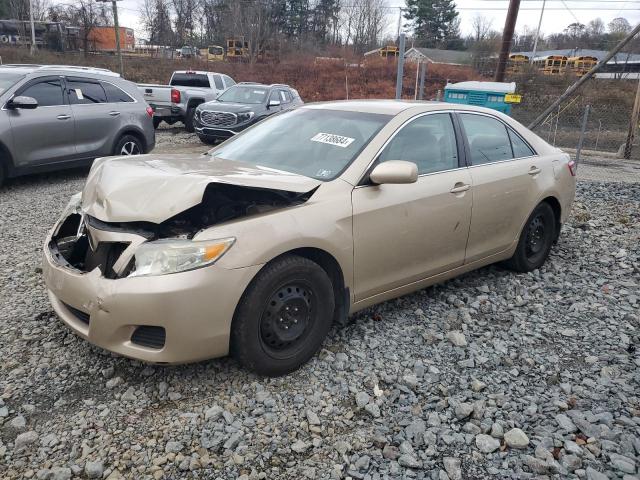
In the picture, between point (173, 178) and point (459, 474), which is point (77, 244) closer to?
point (173, 178)

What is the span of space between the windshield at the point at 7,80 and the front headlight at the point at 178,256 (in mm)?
6150

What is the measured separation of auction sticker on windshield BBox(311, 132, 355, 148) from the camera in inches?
144

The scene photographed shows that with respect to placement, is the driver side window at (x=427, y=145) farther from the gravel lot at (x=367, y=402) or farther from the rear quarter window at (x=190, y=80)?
the rear quarter window at (x=190, y=80)

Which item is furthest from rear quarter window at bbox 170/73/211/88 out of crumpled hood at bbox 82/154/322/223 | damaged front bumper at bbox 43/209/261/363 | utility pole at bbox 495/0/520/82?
damaged front bumper at bbox 43/209/261/363

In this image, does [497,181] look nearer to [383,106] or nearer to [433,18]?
[383,106]

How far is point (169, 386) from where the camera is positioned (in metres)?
2.99

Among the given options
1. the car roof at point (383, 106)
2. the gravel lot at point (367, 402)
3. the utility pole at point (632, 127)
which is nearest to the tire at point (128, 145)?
the gravel lot at point (367, 402)

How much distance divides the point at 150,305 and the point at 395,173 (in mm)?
1668

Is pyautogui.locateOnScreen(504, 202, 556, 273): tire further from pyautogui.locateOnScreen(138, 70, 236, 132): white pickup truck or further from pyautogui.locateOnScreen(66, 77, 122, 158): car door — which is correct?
pyautogui.locateOnScreen(138, 70, 236, 132): white pickup truck

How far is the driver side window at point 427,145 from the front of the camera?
3.69 meters

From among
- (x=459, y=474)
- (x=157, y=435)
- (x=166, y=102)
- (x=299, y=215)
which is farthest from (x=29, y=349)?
(x=166, y=102)

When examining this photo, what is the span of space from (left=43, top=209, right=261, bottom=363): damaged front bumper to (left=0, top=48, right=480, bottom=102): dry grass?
30701 millimetres

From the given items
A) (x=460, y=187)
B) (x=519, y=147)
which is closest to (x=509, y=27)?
(x=519, y=147)

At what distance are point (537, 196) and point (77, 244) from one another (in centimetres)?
381
